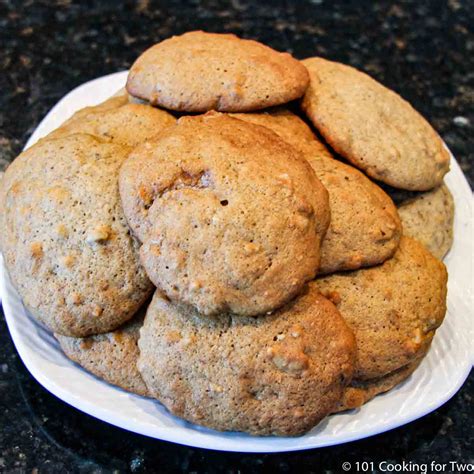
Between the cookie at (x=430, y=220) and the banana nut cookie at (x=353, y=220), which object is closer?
the banana nut cookie at (x=353, y=220)

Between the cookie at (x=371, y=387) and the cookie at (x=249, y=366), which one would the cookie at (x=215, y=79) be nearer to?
the cookie at (x=249, y=366)

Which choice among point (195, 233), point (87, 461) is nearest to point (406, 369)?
point (195, 233)

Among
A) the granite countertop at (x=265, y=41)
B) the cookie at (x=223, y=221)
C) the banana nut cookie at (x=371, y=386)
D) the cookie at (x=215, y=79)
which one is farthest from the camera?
the granite countertop at (x=265, y=41)

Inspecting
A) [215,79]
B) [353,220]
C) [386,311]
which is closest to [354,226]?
[353,220]

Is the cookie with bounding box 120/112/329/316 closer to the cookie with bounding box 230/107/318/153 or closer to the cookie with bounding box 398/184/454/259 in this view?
the cookie with bounding box 230/107/318/153

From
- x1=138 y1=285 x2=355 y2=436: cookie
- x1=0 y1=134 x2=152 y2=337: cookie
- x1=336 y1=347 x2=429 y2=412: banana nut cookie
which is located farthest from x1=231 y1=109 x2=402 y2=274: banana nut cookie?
x1=0 y1=134 x2=152 y2=337: cookie

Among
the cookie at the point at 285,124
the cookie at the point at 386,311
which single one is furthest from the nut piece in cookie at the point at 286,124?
the cookie at the point at 386,311
